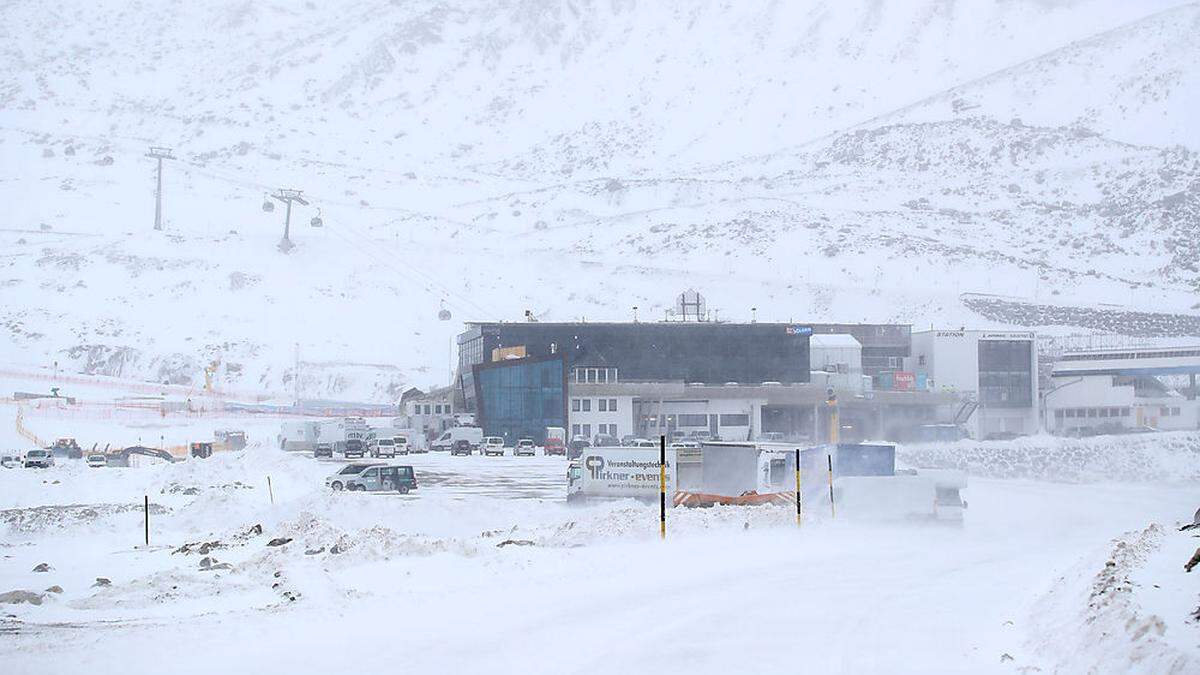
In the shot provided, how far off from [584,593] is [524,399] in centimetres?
5323

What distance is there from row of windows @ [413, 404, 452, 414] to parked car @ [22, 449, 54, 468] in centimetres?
3322

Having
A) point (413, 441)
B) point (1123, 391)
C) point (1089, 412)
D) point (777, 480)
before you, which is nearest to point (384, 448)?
point (413, 441)

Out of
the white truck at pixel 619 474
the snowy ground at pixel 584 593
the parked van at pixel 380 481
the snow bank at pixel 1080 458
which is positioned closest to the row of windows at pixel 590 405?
the snow bank at pixel 1080 458

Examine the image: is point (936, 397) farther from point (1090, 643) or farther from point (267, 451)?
point (1090, 643)

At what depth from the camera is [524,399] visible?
67625 millimetres

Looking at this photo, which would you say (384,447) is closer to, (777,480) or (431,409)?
(431,409)

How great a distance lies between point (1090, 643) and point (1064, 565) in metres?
8.36

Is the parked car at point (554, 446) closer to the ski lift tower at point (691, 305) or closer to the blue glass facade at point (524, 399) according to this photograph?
the blue glass facade at point (524, 399)

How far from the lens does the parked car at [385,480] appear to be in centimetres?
3675

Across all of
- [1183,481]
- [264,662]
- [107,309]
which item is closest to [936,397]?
[1183,481]

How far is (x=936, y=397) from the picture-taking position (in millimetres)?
73188

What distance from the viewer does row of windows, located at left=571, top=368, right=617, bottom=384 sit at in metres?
69.9

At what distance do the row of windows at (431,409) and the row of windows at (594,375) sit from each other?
1308 centimetres

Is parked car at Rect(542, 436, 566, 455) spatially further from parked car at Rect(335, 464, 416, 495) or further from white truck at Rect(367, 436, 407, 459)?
parked car at Rect(335, 464, 416, 495)
